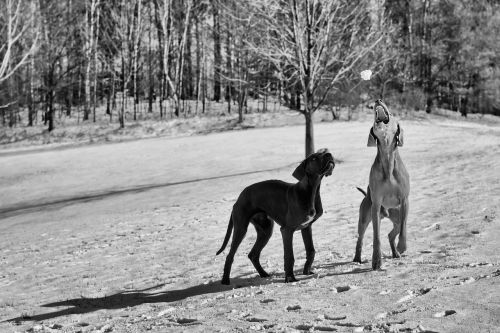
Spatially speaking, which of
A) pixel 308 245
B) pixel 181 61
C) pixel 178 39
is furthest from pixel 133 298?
pixel 178 39

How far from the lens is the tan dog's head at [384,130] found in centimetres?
529

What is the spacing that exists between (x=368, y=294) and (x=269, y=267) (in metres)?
2.35

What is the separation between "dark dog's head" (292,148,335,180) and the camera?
5348mm

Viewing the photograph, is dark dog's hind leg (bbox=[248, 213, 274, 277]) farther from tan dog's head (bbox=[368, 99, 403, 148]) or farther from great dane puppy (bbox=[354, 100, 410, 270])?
tan dog's head (bbox=[368, 99, 403, 148])

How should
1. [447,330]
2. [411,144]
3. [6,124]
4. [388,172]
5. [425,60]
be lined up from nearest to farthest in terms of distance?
[447,330]
[388,172]
[411,144]
[6,124]
[425,60]

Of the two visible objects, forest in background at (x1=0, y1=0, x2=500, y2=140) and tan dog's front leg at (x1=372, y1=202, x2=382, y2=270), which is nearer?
tan dog's front leg at (x1=372, y1=202, x2=382, y2=270)

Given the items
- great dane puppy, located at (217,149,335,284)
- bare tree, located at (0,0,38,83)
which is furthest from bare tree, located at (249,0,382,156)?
great dane puppy, located at (217,149,335,284)

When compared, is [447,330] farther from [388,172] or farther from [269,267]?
[269,267]

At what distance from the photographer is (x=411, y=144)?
21703 mm

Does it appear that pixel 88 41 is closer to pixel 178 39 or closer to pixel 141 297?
pixel 178 39

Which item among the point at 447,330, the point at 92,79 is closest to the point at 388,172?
the point at 447,330

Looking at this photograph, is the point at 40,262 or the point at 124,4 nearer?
the point at 40,262

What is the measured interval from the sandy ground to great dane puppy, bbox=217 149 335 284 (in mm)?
335

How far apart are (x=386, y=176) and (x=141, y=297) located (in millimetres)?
2755
